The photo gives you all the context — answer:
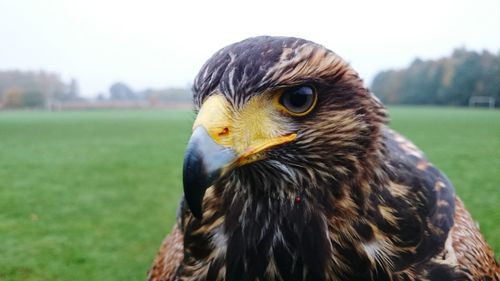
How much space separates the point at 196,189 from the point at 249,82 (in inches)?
17.8

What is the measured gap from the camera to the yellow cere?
173 centimetres

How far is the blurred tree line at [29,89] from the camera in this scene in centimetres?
7819

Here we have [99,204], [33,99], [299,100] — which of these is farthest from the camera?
[33,99]

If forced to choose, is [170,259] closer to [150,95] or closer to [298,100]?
[298,100]

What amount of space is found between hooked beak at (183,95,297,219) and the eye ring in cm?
7

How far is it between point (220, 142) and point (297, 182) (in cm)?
43

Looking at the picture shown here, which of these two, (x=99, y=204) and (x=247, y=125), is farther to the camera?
(x=99, y=204)

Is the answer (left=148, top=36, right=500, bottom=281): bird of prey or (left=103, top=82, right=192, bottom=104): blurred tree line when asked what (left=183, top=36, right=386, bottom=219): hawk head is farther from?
(left=103, top=82, right=192, bottom=104): blurred tree line

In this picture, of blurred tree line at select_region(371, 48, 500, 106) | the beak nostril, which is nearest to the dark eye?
the beak nostril

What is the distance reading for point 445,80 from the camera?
67938 mm

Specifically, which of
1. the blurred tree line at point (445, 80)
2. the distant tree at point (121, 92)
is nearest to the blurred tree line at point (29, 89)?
the distant tree at point (121, 92)

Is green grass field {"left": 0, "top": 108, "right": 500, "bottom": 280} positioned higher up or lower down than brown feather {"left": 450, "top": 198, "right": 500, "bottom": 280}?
lower down

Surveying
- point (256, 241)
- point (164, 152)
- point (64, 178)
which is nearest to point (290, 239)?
point (256, 241)

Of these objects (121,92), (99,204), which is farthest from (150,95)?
(99,204)
